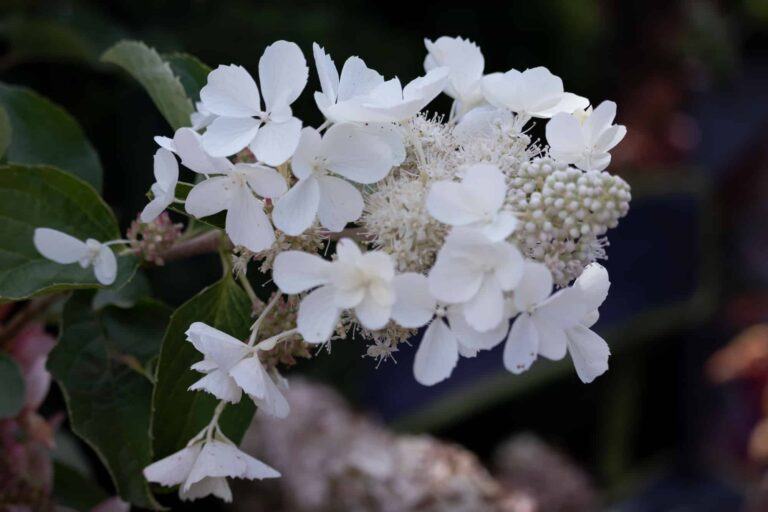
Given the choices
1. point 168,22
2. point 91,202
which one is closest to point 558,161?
point 91,202

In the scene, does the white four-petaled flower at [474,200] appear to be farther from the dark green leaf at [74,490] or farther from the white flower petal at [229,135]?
the dark green leaf at [74,490]

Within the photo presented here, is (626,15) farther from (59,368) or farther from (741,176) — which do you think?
(59,368)

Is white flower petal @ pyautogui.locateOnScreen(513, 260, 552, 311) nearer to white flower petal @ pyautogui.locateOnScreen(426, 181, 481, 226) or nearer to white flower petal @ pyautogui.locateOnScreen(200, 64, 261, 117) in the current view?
white flower petal @ pyautogui.locateOnScreen(426, 181, 481, 226)

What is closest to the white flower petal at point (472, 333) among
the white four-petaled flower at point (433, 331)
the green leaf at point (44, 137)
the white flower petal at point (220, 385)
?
the white four-petaled flower at point (433, 331)

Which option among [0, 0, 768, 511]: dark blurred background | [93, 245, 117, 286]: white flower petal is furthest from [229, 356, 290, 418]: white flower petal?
[0, 0, 768, 511]: dark blurred background

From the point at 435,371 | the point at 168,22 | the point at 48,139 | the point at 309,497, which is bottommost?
the point at 309,497
